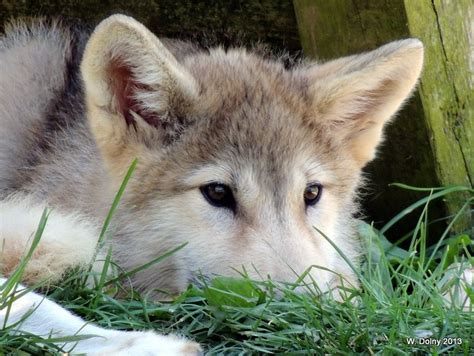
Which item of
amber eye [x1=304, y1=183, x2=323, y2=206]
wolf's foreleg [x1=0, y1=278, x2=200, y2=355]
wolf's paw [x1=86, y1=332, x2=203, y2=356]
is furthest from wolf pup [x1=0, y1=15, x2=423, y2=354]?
wolf's paw [x1=86, y1=332, x2=203, y2=356]

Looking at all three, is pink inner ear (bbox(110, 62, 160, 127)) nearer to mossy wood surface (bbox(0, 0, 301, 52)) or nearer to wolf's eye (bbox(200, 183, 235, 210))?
wolf's eye (bbox(200, 183, 235, 210))

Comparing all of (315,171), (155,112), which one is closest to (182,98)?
(155,112)

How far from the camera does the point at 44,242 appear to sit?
3.69 metres

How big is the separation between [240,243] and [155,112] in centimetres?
75

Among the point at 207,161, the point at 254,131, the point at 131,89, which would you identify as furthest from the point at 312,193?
the point at 131,89

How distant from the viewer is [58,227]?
385cm

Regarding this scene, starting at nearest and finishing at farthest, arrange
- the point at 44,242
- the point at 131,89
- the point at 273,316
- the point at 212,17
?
the point at 273,316 < the point at 44,242 < the point at 131,89 < the point at 212,17

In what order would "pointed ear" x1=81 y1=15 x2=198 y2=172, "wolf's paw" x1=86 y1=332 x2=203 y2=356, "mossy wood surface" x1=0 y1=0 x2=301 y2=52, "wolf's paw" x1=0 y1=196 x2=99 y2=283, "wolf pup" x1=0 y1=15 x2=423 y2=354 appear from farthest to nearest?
"mossy wood surface" x1=0 y1=0 x2=301 y2=52
"pointed ear" x1=81 y1=15 x2=198 y2=172
"wolf pup" x1=0 y1=15 x2=423 y2=354
"wolf's paw" x1=0 y1=196 x2=99 y2=283
"wolf's paw" x1=86 y1=332 x2=203 y2=356

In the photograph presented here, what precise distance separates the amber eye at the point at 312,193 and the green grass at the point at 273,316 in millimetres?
651

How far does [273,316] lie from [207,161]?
1047 millimetres

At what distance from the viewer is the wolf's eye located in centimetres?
417

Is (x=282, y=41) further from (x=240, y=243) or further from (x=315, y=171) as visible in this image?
(x=240, y=243)

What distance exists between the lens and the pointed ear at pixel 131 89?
161 inches

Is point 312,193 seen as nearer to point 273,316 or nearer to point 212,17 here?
point 273,316
